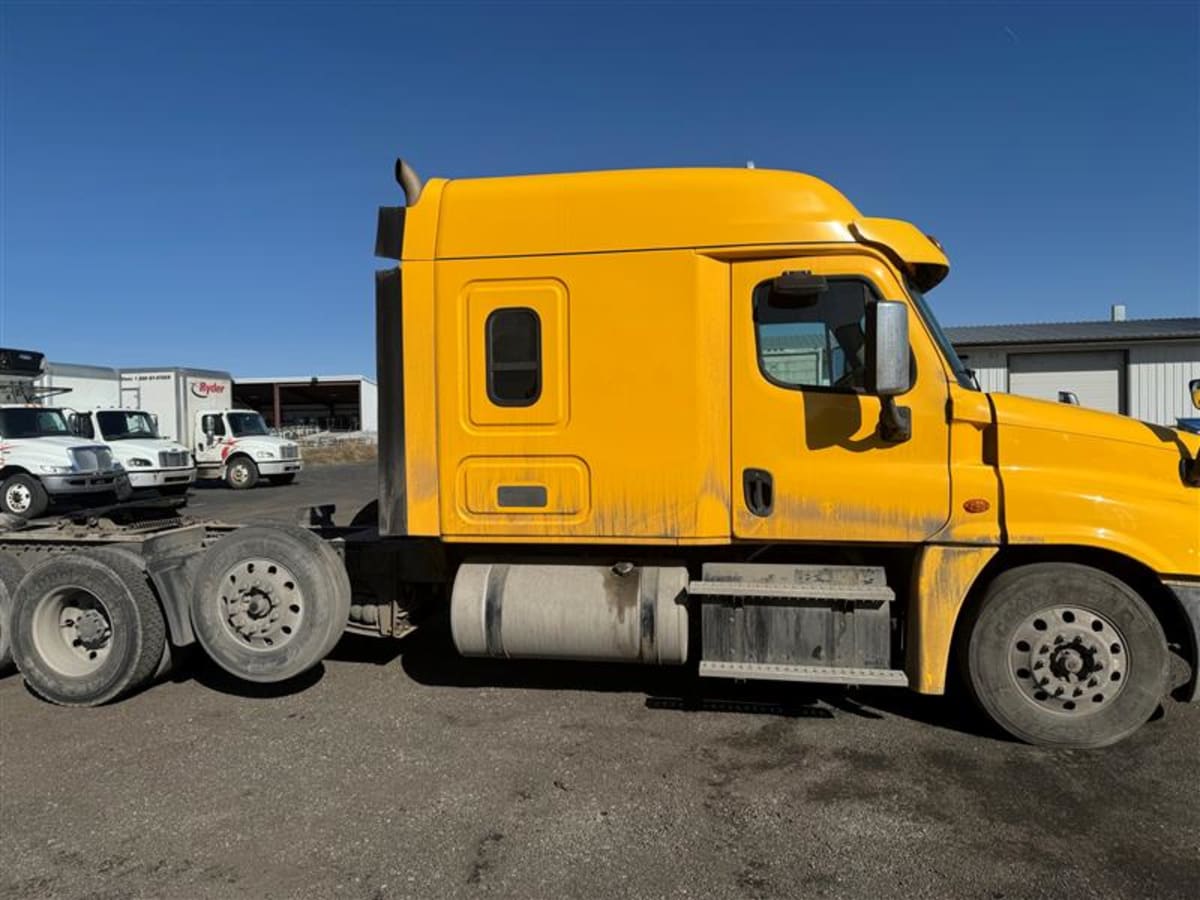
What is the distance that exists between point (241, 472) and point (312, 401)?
4507 centimetres

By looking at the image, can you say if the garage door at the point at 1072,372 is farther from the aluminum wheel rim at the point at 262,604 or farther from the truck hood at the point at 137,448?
the truck hood at the point at 137,448

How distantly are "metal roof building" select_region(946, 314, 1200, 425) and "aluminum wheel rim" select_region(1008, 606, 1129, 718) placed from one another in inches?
631

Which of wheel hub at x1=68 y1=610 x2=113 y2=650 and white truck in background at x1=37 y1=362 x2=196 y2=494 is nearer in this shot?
wheel hub at x1=68 y1=610 x2=113 y2=650

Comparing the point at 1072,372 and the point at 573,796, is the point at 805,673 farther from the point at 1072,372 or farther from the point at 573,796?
the point at 1072,372

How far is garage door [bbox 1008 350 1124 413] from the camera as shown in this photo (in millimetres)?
18828

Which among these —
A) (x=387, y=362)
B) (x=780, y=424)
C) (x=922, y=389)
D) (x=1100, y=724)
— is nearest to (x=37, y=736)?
(x=387, y=362)

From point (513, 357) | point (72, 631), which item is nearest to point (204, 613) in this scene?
point (72, 631)

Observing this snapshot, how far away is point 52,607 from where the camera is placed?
4.89 meters

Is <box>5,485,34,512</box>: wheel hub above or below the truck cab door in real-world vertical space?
below

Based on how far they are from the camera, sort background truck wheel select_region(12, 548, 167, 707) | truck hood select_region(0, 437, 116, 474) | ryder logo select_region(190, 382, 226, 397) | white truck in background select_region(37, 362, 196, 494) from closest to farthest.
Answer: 1. background truck wheel select_region(12, 548, 167, 707)
2. truck hood select_region(0, 437, 116, 474)
3. white truck in background select_region(37, 362, 196, 494)
4. ryder logo select_region(190, 382, 226, 397)

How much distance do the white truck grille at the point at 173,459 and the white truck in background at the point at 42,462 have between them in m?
1.66

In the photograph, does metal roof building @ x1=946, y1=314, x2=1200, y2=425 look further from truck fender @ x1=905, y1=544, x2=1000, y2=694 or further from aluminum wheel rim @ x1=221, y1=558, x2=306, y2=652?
aluminum wheel rim @ x1=221, y1=558, x2=306, y2=652

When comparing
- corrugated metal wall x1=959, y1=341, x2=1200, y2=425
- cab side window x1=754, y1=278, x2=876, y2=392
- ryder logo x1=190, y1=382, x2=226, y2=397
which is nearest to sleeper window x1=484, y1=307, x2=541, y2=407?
cab side window x1=754, y1=278, x2=876, y2=392

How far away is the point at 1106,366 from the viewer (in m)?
18.9
